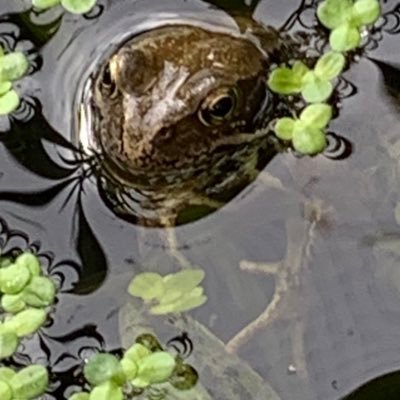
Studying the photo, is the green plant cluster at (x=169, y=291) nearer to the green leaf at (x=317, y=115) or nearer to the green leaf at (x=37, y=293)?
the green leaf at (x=37, y=293)

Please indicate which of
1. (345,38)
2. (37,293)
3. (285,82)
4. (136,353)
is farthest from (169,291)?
(345,38)

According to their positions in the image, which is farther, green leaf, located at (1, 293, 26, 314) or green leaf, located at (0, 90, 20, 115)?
green leaf, located at (0, 90, 20, 115)

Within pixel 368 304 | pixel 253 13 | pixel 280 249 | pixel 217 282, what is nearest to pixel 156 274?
pixel 217 282

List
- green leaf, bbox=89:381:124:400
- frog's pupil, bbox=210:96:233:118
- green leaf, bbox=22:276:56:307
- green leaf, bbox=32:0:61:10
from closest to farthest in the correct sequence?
green leaf, bbox=89:381:124:400 → green leaf, bbox=22:276:56:307 → frog's pupil, bbox=210:96:233:118 → green leaf, bbox=32:0:61:10

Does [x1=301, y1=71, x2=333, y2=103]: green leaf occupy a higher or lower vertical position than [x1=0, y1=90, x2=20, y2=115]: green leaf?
lower

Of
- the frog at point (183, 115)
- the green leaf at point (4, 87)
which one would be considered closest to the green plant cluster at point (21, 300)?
the frog at point (183, 115)

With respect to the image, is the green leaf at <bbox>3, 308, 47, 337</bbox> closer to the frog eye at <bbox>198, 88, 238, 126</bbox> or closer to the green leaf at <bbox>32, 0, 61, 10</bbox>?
the frog eye at <bbox>198, 88, 238, 126</bbox>

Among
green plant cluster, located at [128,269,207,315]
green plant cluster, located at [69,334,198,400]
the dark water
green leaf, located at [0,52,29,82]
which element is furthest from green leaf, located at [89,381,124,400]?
green leaf, located at [0,52,29,82]

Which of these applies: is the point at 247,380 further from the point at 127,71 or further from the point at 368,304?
the point at 127,71
